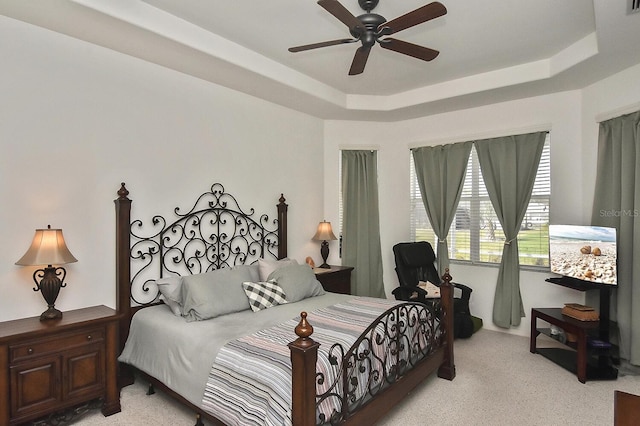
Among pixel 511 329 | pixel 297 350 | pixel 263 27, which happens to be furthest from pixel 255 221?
pixel 511 329

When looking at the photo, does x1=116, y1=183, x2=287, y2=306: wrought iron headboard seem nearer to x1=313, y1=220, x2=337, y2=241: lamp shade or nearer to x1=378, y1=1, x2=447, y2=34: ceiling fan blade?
x1=313, y1=220, x2=337, y2=241: lamp shade

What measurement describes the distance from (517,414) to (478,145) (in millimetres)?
3138

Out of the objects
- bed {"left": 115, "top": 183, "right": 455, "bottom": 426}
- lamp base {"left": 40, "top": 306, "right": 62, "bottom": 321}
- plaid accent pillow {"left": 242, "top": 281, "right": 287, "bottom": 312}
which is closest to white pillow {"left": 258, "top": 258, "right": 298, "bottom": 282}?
bed {"left": 115, "top": 183, "right": 455, "bottom": 426}

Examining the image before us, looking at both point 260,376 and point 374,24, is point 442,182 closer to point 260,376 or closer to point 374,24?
point 374,24

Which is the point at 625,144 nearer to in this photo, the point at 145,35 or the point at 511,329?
the point at 511,329

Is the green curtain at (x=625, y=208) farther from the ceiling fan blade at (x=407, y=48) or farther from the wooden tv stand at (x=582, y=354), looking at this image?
the ceiling fan blade at (x=407, y=48)

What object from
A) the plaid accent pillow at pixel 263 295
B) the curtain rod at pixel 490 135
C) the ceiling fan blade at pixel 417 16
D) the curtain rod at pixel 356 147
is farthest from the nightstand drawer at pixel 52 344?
the curtain rod at pixel 490 135

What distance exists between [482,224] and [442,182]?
75 cm

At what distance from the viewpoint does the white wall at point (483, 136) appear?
4.14 metres

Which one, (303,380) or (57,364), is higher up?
(303,380)

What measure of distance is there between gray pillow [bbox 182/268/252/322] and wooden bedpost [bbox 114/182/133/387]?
0.51 m

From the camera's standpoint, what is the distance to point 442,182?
4922 millimetres

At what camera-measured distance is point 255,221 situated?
427 centimetres

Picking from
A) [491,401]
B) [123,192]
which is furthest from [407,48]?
[491,401]
